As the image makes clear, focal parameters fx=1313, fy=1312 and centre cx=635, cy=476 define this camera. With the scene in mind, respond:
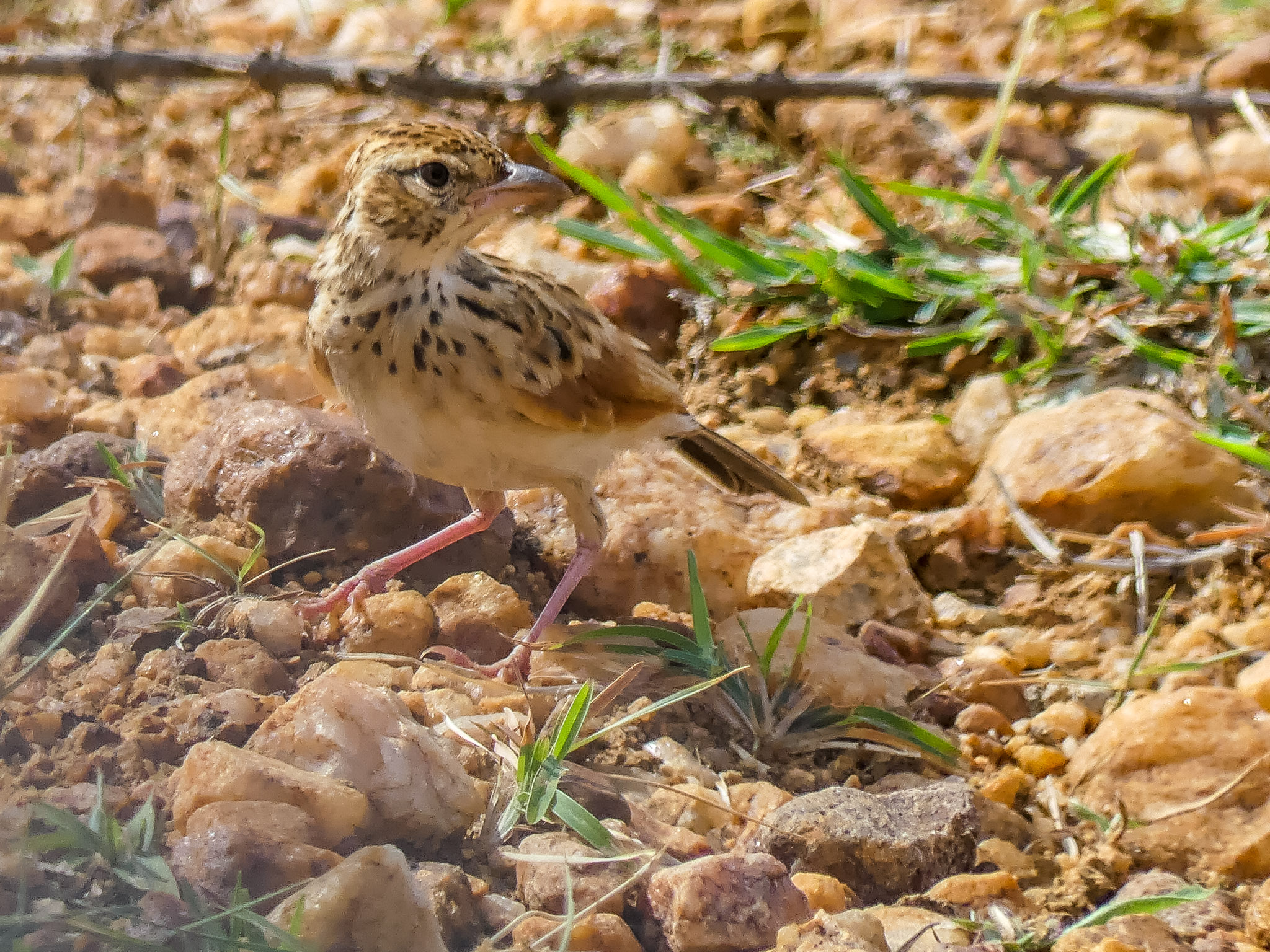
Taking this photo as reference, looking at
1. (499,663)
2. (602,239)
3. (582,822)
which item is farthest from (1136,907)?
(602,239)

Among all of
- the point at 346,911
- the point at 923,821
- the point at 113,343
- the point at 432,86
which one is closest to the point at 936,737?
the point at 923,821

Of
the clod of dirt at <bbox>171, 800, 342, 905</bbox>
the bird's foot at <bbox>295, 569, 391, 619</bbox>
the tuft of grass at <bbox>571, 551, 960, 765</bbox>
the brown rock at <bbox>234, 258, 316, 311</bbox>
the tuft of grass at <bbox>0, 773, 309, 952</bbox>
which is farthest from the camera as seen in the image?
the brown rock at <bbox>234, 258, 316, 311</bbox>

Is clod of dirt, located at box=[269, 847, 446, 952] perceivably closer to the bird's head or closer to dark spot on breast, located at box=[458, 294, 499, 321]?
dark spot on breast, located at box=[458, 294, 499, 321]

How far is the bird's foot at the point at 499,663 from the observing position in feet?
9.55

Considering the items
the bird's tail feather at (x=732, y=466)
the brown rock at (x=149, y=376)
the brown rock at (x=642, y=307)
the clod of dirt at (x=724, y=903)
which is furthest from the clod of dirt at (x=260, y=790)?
the brown rock at (x=642, y=307)

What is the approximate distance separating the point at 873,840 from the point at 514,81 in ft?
12.8

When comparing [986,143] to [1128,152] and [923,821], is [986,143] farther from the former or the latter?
[923,821]

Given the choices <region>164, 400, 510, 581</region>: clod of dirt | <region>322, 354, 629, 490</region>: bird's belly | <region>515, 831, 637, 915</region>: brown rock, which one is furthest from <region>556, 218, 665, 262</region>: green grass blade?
<region>515, 831, 637, 915</region>: brown rock

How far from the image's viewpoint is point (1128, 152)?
14.8 feet

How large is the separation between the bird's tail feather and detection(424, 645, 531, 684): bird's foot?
98 cm

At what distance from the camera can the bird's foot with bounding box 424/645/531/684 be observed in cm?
291

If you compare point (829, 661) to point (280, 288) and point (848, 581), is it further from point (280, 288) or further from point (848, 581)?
point (280, 288)

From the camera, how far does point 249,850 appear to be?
1.99m

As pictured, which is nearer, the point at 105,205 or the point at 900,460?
the point at 900,460
